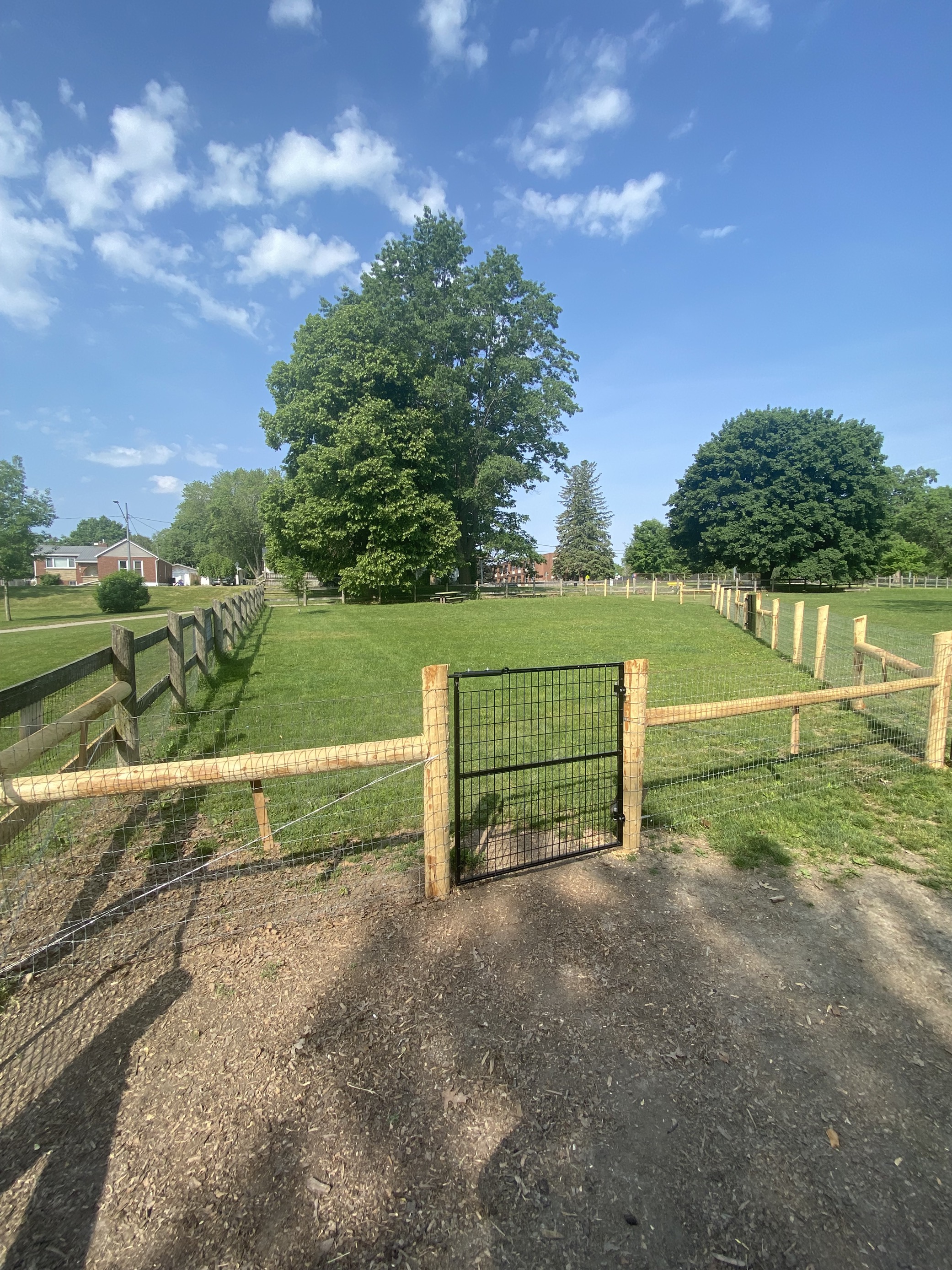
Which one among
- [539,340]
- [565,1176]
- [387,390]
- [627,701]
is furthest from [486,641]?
[539,340]

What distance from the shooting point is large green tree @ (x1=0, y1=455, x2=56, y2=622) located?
25.6m

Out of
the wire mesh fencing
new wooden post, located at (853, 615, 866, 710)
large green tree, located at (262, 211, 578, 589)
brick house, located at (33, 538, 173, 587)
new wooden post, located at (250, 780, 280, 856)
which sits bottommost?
the wire mesh fencing

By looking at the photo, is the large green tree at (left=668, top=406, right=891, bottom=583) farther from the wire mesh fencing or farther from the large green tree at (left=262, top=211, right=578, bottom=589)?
the wire mesh fencing

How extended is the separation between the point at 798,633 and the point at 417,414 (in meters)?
25.0

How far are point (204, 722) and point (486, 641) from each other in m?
8.19

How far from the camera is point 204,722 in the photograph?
6.66 meters

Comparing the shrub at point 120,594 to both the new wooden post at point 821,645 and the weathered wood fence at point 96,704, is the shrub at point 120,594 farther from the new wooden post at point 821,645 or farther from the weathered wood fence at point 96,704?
the new wooden post at point 821,645

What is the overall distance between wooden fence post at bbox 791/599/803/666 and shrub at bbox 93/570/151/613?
31455mm

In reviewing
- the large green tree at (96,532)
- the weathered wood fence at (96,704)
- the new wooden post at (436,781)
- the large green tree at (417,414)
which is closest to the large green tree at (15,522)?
the large green tree at (417,414)

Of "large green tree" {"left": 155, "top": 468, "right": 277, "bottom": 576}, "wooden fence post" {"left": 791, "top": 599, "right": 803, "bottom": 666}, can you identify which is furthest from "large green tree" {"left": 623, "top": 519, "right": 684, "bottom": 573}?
"wooden fence post" {"left": 791, "top": 599, "right": 803, "bottom": 666}

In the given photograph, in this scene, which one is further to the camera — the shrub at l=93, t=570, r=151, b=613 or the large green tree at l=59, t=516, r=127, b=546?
the large green tree at l=59, t=516, r=127, b=546

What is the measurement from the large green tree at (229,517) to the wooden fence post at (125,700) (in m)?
54.0

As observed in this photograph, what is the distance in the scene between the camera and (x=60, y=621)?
82.1ft

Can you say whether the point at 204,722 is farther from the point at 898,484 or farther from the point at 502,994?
the point at 898,484
